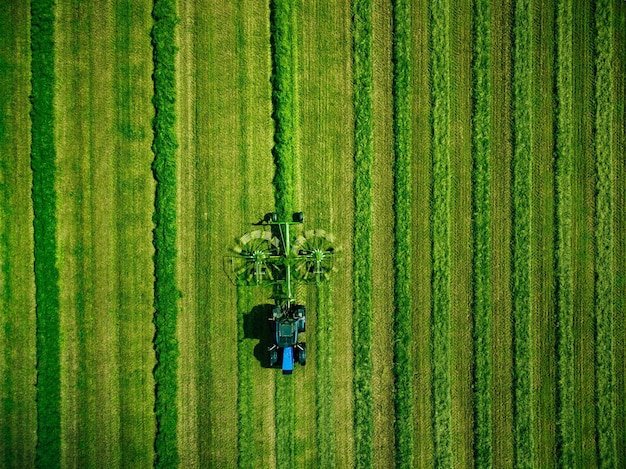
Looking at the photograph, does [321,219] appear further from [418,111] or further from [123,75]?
[123,75]

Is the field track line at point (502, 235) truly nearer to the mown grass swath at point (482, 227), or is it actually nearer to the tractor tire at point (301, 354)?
the mown grass swath at point (482, 227)

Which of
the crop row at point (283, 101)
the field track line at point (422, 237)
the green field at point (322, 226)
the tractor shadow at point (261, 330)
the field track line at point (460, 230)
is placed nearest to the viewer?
the green field at point (322, 226)

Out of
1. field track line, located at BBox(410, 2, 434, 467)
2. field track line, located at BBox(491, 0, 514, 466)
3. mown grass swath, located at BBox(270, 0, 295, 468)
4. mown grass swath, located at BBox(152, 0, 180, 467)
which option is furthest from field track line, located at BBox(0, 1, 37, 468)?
field track line, located at BBox(491, 0, 514, 466)


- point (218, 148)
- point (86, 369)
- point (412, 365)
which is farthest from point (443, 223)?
point (86, 369)

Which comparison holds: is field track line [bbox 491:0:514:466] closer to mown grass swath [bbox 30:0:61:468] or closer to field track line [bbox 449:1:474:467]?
field track line [bbox 449:1:474:467]

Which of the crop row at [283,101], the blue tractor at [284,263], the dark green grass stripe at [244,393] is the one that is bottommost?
the dark green grass stripe at [244,393]

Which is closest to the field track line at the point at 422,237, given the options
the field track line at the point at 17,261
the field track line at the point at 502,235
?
the field track line at the point at 502,235

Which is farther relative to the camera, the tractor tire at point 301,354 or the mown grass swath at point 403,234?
the mown grass swath at point 403,234
